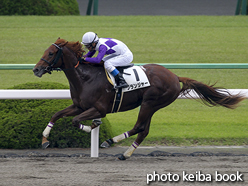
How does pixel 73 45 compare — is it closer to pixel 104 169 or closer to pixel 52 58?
pixel 52 58

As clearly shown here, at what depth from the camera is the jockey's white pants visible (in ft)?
15.8

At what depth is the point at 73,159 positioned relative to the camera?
4.98 metres

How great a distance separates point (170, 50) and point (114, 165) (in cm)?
692

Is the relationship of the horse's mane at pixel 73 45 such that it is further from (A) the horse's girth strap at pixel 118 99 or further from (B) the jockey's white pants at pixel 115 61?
(A) the horse's girth strap at pixel 118 99

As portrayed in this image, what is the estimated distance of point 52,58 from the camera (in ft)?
15.5

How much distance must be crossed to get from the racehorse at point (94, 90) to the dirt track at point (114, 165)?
29 centimetres

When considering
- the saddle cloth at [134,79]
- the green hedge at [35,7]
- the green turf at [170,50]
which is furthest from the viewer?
the green hedge at [35,7]

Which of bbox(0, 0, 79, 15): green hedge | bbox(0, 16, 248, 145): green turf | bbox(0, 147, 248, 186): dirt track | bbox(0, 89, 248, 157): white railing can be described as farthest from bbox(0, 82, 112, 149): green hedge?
bbox(0, 0, 79, 15): green hedge

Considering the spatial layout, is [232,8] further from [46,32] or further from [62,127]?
[62,127]

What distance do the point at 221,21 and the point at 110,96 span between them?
9.99 meters

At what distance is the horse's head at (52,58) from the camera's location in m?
4.65

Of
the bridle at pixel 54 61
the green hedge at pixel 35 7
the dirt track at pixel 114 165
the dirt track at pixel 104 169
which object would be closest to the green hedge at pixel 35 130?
the dirt track at pixel 114 165

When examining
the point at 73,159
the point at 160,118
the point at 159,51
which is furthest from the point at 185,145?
the point at 159,51

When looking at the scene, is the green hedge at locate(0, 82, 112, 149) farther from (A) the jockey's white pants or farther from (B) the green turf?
(A) the jockey's white pants
